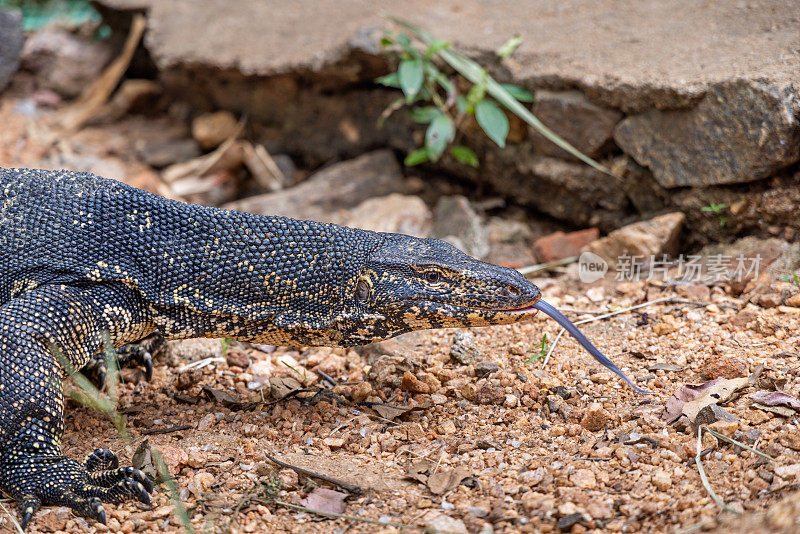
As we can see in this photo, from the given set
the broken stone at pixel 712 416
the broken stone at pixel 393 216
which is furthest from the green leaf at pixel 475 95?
the broken stone at pixel 712 416

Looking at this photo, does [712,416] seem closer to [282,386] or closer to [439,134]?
[282,386]

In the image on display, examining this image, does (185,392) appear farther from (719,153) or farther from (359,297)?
(719,153)

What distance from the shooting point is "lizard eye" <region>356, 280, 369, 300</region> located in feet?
13.6

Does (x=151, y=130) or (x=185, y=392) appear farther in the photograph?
(x=151, y=130)

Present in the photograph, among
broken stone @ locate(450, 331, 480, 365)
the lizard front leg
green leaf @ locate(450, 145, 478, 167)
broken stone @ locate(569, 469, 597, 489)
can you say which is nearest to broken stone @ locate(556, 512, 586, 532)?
broken stone @ locate(569, 469, 597, 489)

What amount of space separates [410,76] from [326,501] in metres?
4.28

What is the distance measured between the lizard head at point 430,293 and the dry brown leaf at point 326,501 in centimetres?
99

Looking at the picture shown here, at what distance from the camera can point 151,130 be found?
9867mm

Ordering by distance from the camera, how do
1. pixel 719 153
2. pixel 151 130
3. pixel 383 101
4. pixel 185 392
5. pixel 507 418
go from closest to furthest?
pixel 507 418 < pixel 185 392 < pixel 719 153 < pixel 383 101 < pixel 151 130

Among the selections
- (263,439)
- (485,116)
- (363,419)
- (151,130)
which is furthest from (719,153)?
(151,130)

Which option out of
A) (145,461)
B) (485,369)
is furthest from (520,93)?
(145,461)

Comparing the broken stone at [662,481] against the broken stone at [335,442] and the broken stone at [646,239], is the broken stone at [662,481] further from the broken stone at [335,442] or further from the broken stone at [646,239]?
the broken stone at [646,239]

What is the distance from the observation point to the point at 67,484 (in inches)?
143

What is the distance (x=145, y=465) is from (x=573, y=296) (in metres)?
3.42
